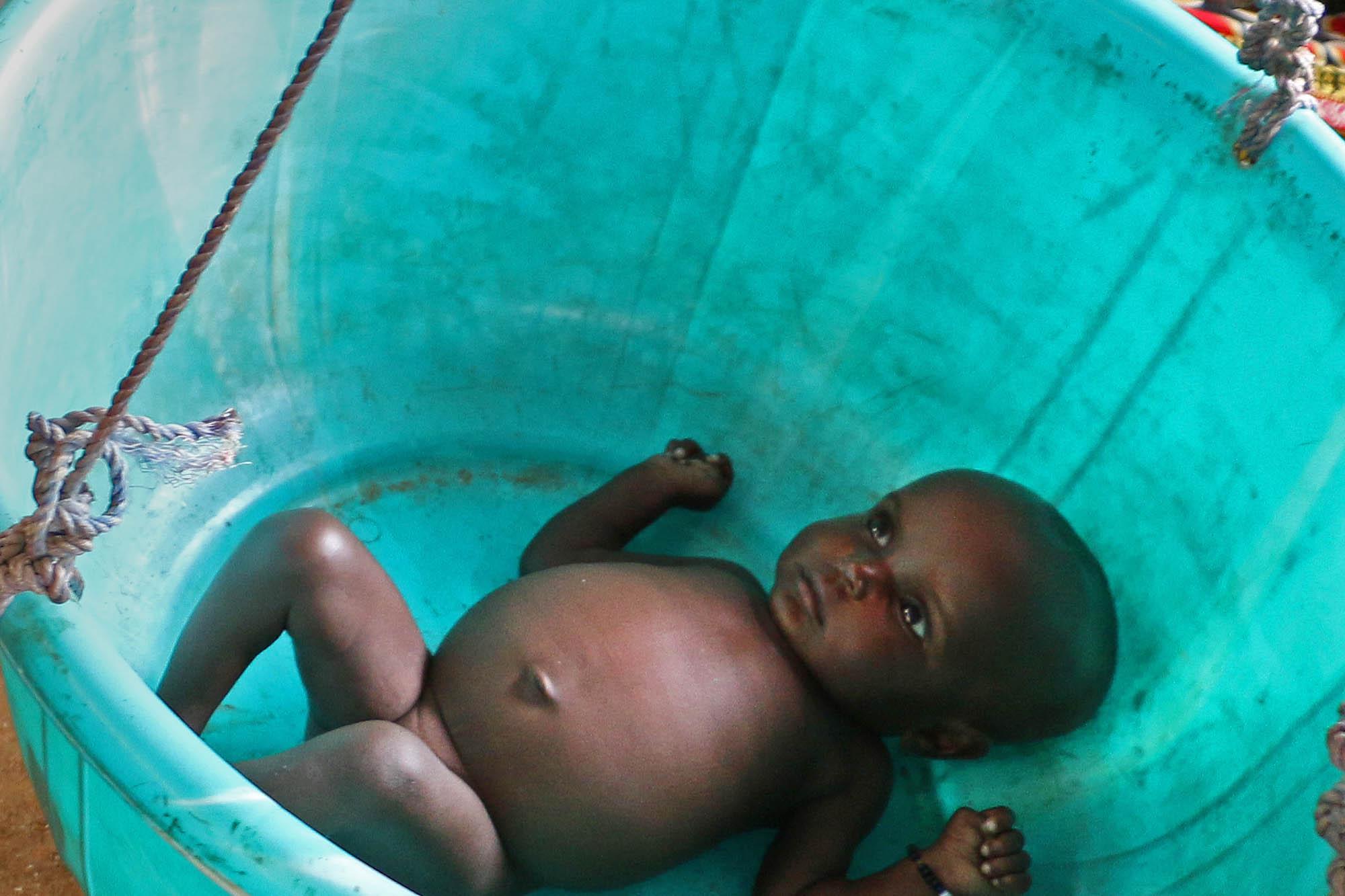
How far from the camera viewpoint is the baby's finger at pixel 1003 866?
82cm

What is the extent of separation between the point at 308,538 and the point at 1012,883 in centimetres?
52

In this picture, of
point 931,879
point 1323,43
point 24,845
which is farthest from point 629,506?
point 1323,43

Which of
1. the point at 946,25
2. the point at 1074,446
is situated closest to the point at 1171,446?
the point at 1074,446

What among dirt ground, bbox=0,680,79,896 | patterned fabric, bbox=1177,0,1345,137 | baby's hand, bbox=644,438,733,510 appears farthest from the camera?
patterned fabric, bbox=1177,0,1345,137

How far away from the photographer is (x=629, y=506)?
1050mm

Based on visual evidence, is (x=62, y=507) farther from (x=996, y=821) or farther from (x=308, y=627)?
(x=996, y=821)

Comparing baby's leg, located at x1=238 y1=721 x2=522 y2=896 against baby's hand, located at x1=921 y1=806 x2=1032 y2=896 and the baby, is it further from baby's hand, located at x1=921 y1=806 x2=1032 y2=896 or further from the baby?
baby's hand, located at x1=921 y1=806 x2=1032 y2=896

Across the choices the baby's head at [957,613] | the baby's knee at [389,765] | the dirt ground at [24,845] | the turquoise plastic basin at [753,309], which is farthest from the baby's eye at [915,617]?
the dirt ground at [24,845]

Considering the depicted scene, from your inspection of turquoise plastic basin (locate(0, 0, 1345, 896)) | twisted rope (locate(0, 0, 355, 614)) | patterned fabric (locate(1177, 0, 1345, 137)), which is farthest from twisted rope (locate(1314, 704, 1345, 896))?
patterned fabric (locate(1177, 0, 1345, 137))

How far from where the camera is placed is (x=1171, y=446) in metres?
0.96

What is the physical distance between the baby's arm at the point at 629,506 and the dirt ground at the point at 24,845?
16.6 inches

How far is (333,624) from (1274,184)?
0.70m

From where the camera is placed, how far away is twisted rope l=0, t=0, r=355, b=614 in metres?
0.50

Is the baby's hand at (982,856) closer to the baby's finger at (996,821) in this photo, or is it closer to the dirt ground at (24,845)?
the baby's finger at (996,821)
